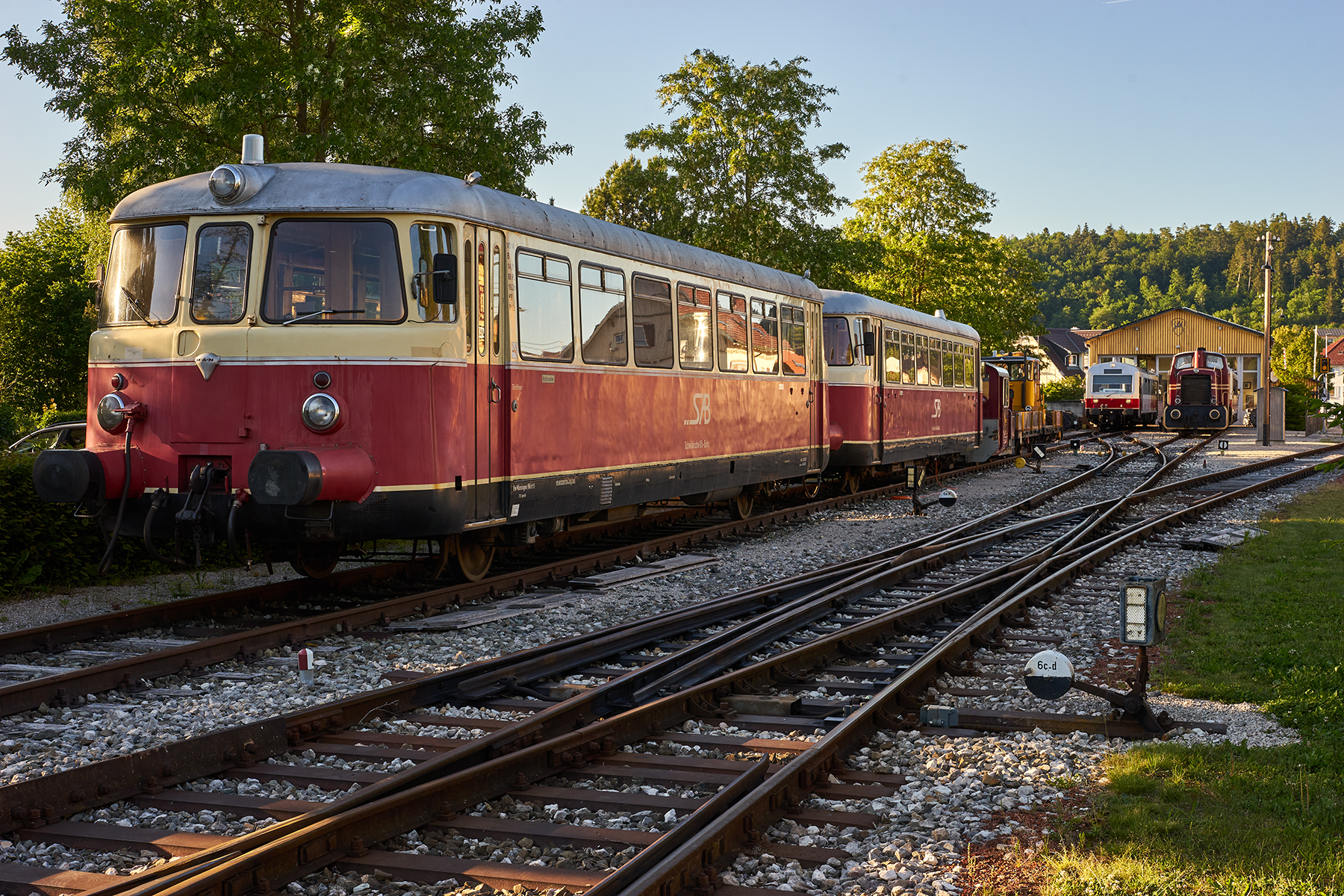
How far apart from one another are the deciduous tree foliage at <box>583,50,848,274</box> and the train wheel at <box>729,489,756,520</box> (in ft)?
53.3

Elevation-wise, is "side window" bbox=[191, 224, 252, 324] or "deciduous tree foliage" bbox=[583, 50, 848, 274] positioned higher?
"deciduous tree foliage" bbox=[583, 50, 848, 274]

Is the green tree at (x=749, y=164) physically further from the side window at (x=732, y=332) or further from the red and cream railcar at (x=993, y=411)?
the side window at (x=732, y=332)

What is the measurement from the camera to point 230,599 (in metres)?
9.66

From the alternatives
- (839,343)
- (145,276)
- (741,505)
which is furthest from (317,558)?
(839,343)

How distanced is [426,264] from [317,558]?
2818 mm

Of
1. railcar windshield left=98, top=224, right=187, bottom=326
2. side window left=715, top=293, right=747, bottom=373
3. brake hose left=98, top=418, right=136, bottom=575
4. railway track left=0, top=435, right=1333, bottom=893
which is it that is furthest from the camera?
side window left=715, top=293, right=747, bottom=373

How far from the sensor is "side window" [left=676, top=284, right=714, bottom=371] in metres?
13.8

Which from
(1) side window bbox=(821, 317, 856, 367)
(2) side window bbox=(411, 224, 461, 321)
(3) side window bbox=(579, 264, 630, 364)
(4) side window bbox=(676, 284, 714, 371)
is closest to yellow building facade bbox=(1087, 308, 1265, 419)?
(1) side window bbox=(821, 317, 856, 367)

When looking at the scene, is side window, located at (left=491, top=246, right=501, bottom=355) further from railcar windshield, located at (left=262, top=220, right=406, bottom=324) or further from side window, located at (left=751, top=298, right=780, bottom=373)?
side window, located at (left=751, top=298, right=780, bottom=373)

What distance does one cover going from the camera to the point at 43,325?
34.0m

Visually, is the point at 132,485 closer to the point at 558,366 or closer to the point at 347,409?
the point at 347,409

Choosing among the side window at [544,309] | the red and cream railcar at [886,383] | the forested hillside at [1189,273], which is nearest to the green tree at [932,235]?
the red and cream railcar at [886,383]

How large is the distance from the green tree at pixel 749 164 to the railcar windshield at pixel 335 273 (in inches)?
925

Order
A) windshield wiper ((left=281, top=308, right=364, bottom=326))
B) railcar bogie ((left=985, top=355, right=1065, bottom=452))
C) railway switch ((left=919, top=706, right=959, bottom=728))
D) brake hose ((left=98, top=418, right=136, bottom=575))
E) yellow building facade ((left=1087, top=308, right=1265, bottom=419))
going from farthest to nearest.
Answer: yellow building facade ((left=1087, top=308, right=1265, bottom=419)) < railcar bogie ((left=985, top=355, right=1065, bottom=452)) < windshield wiper ((left=281, top=308, right=364, bottom=326)) < brake hose ((left=98, top=418, right=136, bottom=575)) < railway switch ((left=919, top=706, right=959, bottom=728))
